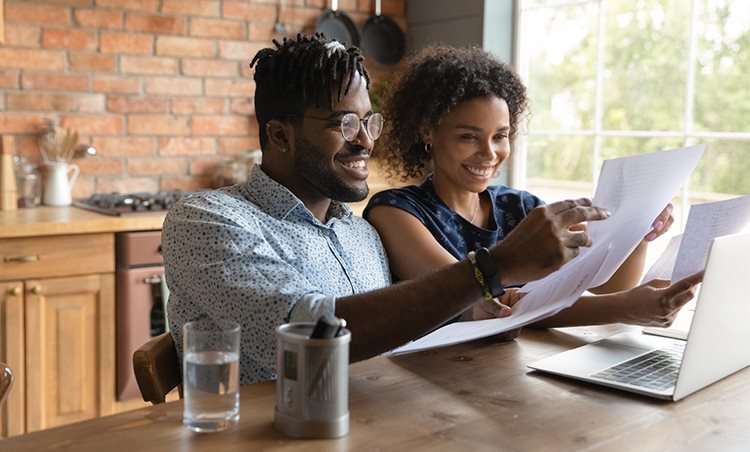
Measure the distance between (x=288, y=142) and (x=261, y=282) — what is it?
43cm

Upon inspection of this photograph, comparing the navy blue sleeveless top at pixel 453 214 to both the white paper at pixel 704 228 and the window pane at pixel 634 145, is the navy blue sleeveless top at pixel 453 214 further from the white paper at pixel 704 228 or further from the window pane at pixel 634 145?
the window pane at pixel 634 145

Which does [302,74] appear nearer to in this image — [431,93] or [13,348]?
[431,93]

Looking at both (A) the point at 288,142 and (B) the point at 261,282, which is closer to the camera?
(B) the point at 261,282

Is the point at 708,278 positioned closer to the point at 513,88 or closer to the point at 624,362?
the point at 624,362

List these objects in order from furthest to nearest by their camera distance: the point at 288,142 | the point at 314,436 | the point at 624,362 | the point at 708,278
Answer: the point at 288,142, the point at 624,362, the point at 708,278, the point at 314,436

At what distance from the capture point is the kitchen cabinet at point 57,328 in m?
2.81

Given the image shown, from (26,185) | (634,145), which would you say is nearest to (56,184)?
(26,185)

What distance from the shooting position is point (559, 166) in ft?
11.8

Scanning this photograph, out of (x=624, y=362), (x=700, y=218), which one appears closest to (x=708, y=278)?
(x=700, y=218)

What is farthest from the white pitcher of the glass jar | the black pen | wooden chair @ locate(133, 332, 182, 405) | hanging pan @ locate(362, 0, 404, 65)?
the black pen

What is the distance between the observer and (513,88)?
2006 millimetres

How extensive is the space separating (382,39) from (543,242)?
3006 millimetres

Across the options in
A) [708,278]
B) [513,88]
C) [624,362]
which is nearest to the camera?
[708,278]

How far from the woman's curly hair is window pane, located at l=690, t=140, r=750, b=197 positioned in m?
1.23
